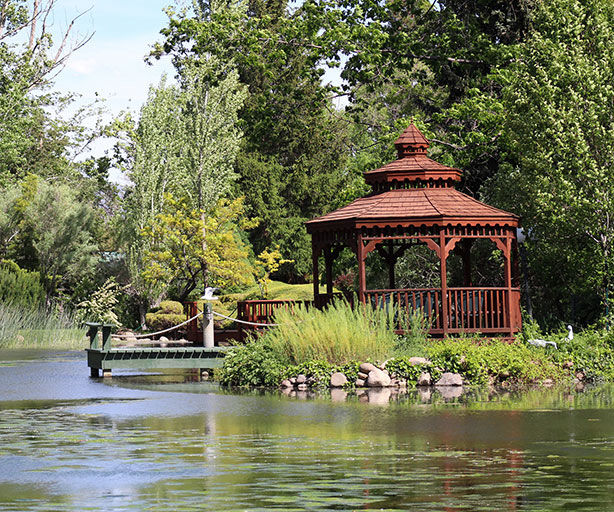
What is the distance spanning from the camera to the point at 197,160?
45.2 m

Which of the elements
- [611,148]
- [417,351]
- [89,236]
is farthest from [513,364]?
[89,236]

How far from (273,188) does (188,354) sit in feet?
99.3

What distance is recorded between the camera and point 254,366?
73.5ft

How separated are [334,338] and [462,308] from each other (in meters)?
3.82

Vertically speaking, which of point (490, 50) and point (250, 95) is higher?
point (250, 95)

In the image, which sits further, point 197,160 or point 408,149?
point 197,160

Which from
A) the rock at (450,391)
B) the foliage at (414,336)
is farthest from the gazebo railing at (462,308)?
the rock at (450,391)

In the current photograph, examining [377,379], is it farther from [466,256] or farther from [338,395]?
[466,256]

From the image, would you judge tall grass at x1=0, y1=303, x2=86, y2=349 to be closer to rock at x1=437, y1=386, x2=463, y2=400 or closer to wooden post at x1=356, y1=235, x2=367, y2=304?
wooden post at x1=356, y1=235, x2=367, y2=304

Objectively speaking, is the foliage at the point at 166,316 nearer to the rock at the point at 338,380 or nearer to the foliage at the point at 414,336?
the foliage at the point at 414,336

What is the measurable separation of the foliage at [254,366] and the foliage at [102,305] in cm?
2215

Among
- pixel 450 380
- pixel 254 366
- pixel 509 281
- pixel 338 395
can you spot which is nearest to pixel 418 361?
pixel 450 380

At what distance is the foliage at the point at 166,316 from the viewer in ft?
136

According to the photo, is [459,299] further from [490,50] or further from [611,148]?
[490,50]
